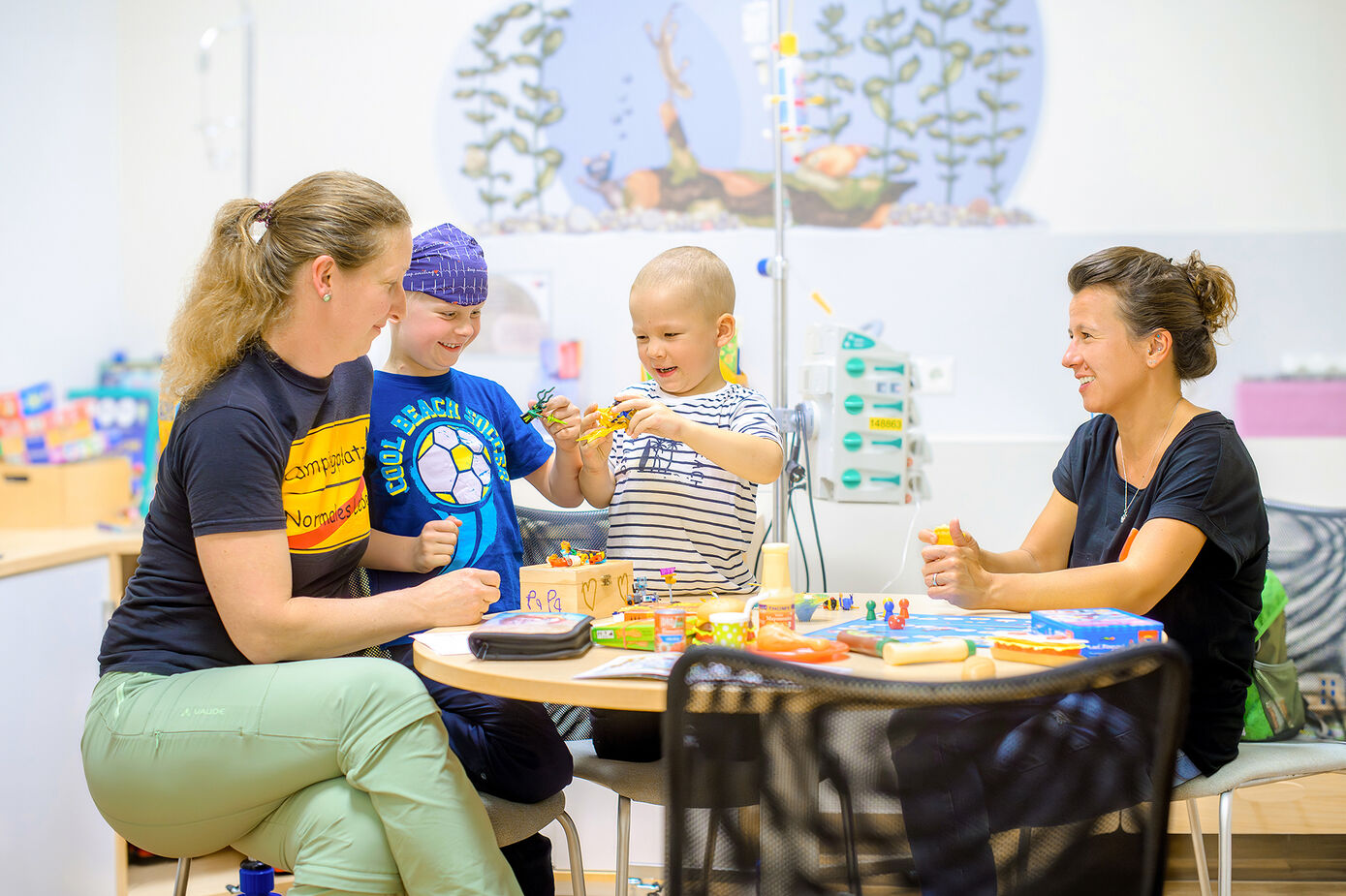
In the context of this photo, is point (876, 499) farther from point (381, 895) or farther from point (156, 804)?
point (156, 804)

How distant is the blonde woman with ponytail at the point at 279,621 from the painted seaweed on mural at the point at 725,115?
64.9 inches

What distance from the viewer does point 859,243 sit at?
302cm

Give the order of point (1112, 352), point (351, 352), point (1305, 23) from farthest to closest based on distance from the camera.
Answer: point (1305, 23), point (1112, 352), point (351, 352)

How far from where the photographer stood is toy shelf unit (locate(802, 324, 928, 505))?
2244 millimetres

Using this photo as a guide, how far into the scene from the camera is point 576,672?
1.22 metres

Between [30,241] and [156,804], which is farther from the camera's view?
[30,241]

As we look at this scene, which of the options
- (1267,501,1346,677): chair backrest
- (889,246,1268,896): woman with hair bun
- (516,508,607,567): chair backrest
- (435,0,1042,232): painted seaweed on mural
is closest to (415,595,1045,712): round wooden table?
(889,246,1268,896): woman with hair bun

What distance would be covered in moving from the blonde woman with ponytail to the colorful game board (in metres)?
0.53

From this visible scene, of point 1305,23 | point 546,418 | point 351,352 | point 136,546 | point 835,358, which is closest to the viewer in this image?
point 351,352

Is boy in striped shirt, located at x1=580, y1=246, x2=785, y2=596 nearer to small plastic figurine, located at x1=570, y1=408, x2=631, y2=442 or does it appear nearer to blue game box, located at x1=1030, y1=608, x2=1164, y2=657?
small plastic figurine, located at x1=570, y1=408, x2=631, y2=442

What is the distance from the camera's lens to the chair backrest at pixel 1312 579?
196cm

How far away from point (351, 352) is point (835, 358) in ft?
3.56

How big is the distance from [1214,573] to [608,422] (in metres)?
Answer: 0.99

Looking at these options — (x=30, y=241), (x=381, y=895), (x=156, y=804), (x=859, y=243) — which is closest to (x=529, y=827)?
(x=381, y=895)
